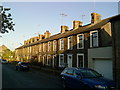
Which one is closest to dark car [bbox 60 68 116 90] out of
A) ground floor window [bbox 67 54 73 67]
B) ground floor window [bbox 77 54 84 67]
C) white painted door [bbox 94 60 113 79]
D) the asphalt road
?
the asphalt road

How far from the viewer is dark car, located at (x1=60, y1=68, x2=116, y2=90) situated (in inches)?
283

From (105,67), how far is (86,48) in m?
4.30

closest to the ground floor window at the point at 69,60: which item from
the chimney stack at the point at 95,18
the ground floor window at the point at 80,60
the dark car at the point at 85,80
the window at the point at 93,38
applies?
the ground floor window at the point at 80,60

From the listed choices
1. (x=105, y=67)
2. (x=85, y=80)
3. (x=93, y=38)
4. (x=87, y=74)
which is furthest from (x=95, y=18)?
(x=85, y=80)

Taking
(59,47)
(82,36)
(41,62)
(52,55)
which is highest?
(82,36)

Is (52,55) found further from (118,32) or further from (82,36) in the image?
(118,32)

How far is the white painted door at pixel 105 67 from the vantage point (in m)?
14.0

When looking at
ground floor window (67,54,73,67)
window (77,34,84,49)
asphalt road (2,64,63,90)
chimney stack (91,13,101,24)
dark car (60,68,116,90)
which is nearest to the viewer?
dark car (60,68,116,90)

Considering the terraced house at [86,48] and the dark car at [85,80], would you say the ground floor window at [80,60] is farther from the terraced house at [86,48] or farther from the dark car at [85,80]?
the dark car at [85,80]

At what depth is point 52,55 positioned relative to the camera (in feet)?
89.2

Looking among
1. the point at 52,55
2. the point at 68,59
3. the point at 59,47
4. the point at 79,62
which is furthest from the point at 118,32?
the point at 52,55

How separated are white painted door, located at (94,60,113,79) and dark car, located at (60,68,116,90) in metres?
5.75

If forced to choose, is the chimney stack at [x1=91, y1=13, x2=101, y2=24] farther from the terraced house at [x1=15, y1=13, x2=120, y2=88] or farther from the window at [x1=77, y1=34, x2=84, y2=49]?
the window at [x1=77, y1=34, x2=84, y2=49]

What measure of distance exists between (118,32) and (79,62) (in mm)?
8469
